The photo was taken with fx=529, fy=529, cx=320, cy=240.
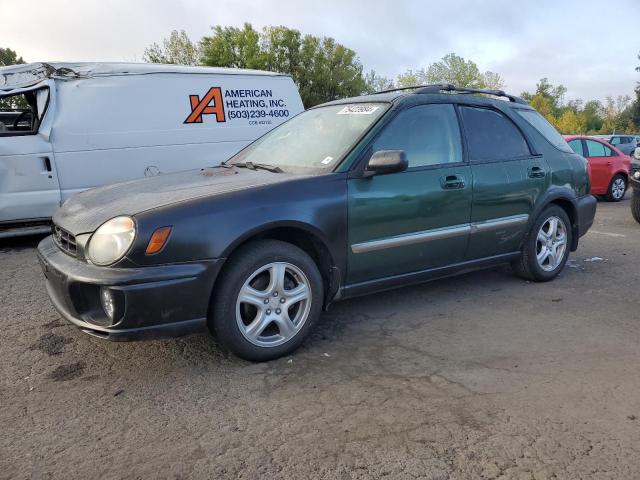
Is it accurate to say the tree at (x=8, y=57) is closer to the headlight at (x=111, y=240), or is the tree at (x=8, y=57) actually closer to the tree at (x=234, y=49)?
the tree at (x=234, y=49)

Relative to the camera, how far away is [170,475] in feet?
7.25

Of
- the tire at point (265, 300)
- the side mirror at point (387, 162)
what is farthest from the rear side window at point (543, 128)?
the tire at point (265, 300)

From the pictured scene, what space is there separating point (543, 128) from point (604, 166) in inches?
312

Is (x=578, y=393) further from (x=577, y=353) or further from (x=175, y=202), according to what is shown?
(x=175, y=202)

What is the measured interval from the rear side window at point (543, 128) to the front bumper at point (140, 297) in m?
3.34

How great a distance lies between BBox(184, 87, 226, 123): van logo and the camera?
24.5ft

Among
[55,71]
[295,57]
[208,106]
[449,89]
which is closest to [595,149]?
[208,106]

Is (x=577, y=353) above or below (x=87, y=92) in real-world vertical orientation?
below

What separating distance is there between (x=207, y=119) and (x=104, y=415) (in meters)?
5.63

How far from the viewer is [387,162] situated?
344cm

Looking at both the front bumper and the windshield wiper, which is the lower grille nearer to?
the front bumper

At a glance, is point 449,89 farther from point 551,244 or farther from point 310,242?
point 310,242

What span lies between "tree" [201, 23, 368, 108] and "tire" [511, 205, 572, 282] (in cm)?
3797

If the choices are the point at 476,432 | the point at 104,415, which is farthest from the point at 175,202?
the point at 476,432
